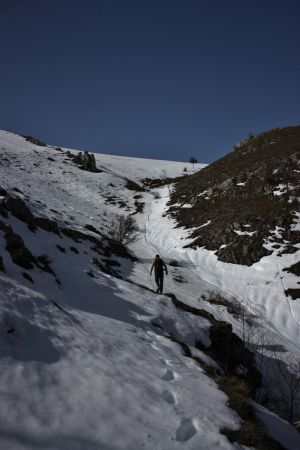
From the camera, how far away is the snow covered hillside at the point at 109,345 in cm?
529

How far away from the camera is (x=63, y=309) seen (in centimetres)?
998

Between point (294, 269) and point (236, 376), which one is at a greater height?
point (294, 269)

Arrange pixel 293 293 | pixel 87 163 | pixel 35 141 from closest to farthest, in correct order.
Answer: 1. pixel 293 293
2. pixel 87 163
3. pixel 35 141

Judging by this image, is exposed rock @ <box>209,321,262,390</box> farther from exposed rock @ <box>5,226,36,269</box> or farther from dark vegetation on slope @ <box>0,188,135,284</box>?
exposed rock @ <box>5,226,36,269</box>

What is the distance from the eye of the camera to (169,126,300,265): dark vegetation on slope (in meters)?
29.6

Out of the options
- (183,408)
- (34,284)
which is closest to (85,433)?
(183,408)

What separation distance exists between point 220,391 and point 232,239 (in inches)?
949

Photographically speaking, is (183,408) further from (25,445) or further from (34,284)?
(34,284)

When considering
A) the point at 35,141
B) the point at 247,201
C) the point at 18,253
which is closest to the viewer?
the point at 18,253

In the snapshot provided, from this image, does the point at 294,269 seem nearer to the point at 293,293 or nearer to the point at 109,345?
the point at 293,293

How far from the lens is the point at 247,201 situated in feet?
126

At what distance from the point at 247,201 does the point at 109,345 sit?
3324 centimetres

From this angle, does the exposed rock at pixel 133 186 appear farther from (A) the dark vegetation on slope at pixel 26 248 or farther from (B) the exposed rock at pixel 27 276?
(B) the exposed rock at pixel 27 276

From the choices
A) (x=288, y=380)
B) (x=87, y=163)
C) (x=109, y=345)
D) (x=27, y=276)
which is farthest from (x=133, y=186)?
(x=109, y=345)
